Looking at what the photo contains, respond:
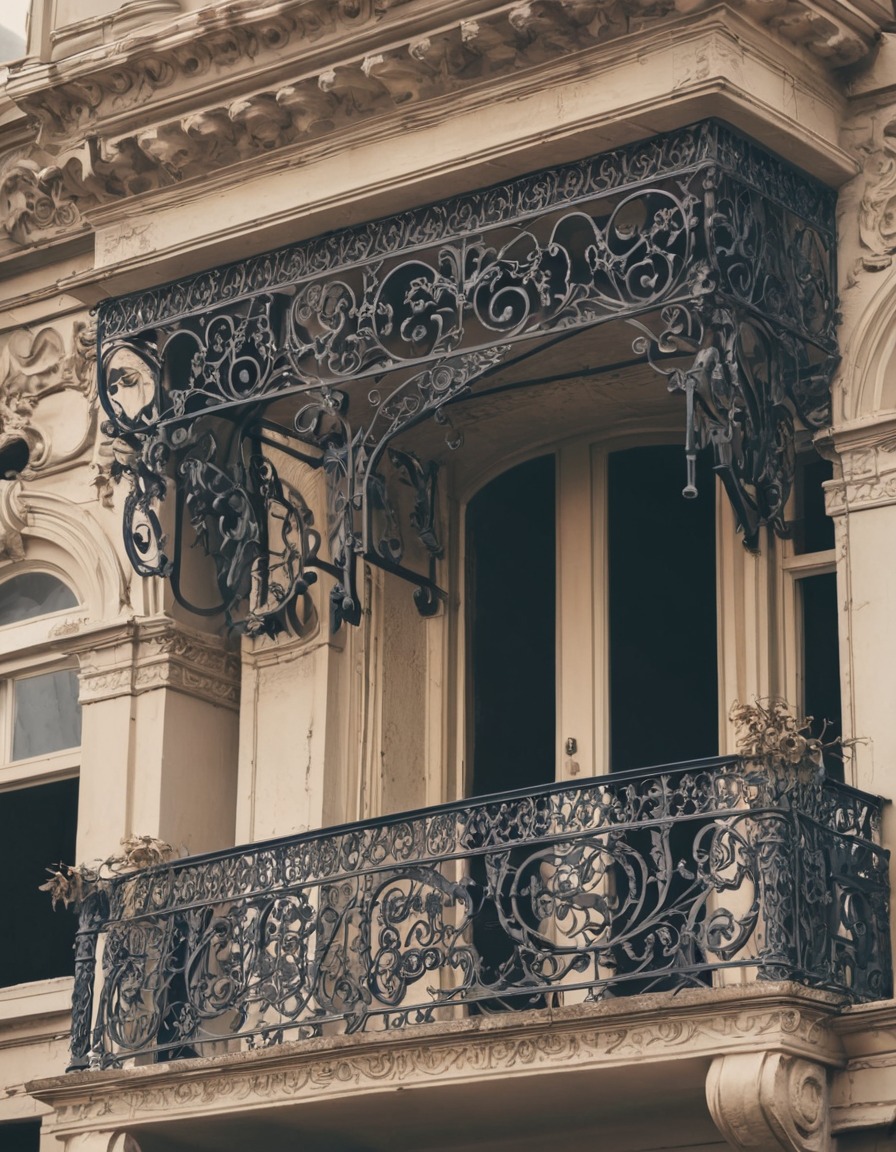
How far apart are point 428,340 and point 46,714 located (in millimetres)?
3034

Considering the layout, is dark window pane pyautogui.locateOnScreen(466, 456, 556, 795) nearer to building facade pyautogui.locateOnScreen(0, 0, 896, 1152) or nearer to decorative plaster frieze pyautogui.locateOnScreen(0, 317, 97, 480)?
building facade pyautogui.locateOnScreen(0, 0, 896, 1152)

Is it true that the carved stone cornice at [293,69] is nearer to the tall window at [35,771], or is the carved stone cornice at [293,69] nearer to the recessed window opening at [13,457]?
the recessed window opening at [13,457]

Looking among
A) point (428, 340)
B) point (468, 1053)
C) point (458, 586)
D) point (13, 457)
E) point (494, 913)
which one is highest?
point (13, 457)

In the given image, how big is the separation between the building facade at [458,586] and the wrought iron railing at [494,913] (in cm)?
3

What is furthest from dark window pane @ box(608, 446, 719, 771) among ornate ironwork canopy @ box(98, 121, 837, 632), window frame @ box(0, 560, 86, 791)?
window frame @ box(0, 560, 86, 791)

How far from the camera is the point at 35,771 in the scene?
14.1 meters

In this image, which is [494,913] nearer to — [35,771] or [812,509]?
[812,509]

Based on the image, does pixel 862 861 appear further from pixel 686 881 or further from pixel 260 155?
pixel 260 155

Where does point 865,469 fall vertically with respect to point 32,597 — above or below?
below

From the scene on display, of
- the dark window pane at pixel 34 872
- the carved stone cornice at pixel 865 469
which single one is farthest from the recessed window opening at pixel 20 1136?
the carved stone cornice at pixel 865 469

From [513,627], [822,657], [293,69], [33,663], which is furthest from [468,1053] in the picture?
[293,69]

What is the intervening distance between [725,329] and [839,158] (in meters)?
1.15

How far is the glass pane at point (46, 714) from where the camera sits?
14203mm

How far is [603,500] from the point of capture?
1309 centimetres
